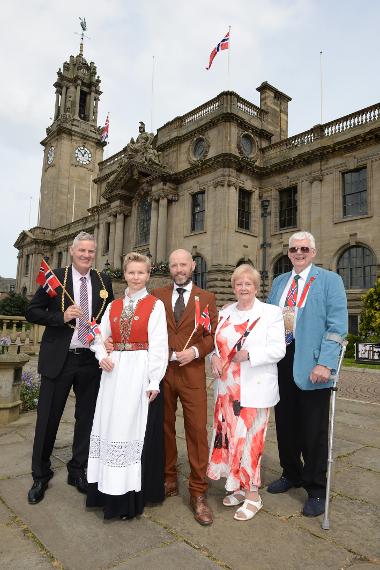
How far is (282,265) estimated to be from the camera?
993 inches

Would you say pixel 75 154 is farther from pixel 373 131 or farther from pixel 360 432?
pixel 360 432

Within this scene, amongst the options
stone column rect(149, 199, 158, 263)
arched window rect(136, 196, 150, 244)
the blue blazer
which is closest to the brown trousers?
the blue blazer

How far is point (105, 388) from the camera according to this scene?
130 inches

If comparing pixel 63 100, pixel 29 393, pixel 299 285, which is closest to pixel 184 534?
pixel 299 285

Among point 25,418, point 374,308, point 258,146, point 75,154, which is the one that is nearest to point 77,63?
point 75,154

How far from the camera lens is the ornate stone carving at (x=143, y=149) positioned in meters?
28.9

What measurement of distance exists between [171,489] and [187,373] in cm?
111

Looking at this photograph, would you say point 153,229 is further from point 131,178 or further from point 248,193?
point 248,193

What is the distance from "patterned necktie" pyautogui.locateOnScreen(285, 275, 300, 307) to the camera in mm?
3914

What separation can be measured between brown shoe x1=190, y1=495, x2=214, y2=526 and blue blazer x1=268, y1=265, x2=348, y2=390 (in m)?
1.31

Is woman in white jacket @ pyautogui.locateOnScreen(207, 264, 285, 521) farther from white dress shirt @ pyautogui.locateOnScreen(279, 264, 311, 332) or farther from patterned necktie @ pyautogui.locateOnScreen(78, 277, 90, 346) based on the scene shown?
patterned necktie @ pyautogui.locateOnScreen(78, 277, 90, 346)

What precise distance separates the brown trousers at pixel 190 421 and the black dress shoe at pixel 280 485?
820 mm

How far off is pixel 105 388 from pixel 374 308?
15.9 metres

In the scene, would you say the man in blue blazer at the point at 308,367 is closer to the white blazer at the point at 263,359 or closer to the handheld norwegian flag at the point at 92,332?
the white blazer at the point at 263,359
